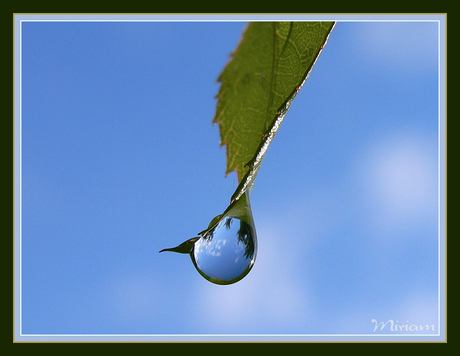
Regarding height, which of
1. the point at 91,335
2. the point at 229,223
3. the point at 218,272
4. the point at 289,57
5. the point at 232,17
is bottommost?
the point at 91,335

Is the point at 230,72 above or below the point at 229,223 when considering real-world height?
above

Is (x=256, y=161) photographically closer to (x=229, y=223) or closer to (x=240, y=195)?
(x=240, y=195)

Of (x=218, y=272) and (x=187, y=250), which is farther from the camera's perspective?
(x=218, y=272)

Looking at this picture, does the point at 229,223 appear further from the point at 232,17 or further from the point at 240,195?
the point at 232,17

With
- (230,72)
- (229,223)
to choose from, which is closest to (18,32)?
(229,223)

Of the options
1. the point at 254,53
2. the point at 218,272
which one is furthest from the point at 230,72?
the point at 218,272

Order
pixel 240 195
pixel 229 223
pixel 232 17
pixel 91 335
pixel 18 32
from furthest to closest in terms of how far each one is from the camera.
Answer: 1. pixel 91 335
2. pixel 18 32
3. pixel 232 17
4. pixel 229 223
5. pixel 240 195

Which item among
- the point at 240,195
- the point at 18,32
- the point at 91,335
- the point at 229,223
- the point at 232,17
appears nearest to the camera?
the point at 240,195
